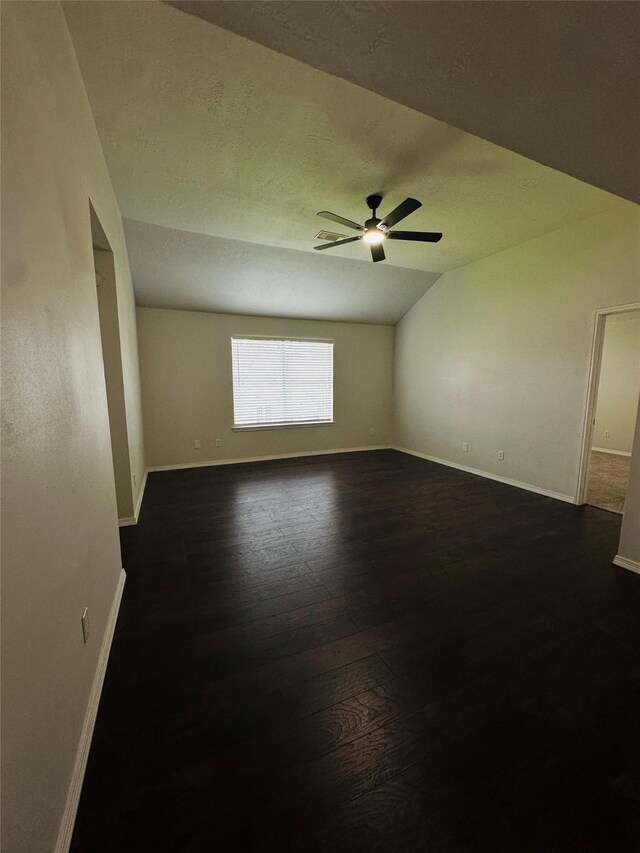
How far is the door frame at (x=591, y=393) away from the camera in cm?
334

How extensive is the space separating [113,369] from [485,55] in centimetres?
298

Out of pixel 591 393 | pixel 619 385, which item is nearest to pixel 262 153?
pixel 591 393

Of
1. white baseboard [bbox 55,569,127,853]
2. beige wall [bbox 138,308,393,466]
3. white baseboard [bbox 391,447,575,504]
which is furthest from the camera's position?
beige wall [bbox 138,308,393,466]

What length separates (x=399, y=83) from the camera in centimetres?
124

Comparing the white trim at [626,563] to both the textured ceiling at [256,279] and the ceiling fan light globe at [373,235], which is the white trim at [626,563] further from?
the textured ceiling at [256,279]

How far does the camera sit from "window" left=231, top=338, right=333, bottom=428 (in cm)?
541

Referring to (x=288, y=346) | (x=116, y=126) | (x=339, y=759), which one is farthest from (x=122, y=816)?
(x=288, y=346)

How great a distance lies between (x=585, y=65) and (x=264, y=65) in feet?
4.79

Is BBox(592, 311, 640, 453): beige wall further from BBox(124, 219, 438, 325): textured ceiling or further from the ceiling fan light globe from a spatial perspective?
the ceiling fan light globe

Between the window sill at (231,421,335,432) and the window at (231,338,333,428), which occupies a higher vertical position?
the window at (231,338,333,428)

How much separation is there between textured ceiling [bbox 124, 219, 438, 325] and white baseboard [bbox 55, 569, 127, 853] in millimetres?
3742

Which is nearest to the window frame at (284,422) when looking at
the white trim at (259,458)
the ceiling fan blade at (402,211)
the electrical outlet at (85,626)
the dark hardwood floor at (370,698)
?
the white trim at (259,458)

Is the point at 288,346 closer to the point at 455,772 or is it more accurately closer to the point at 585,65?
the point at 585,65

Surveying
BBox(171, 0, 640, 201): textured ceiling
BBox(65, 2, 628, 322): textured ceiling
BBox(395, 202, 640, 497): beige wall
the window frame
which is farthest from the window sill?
BBox(171, 0, 640, 201): textured ceiling
